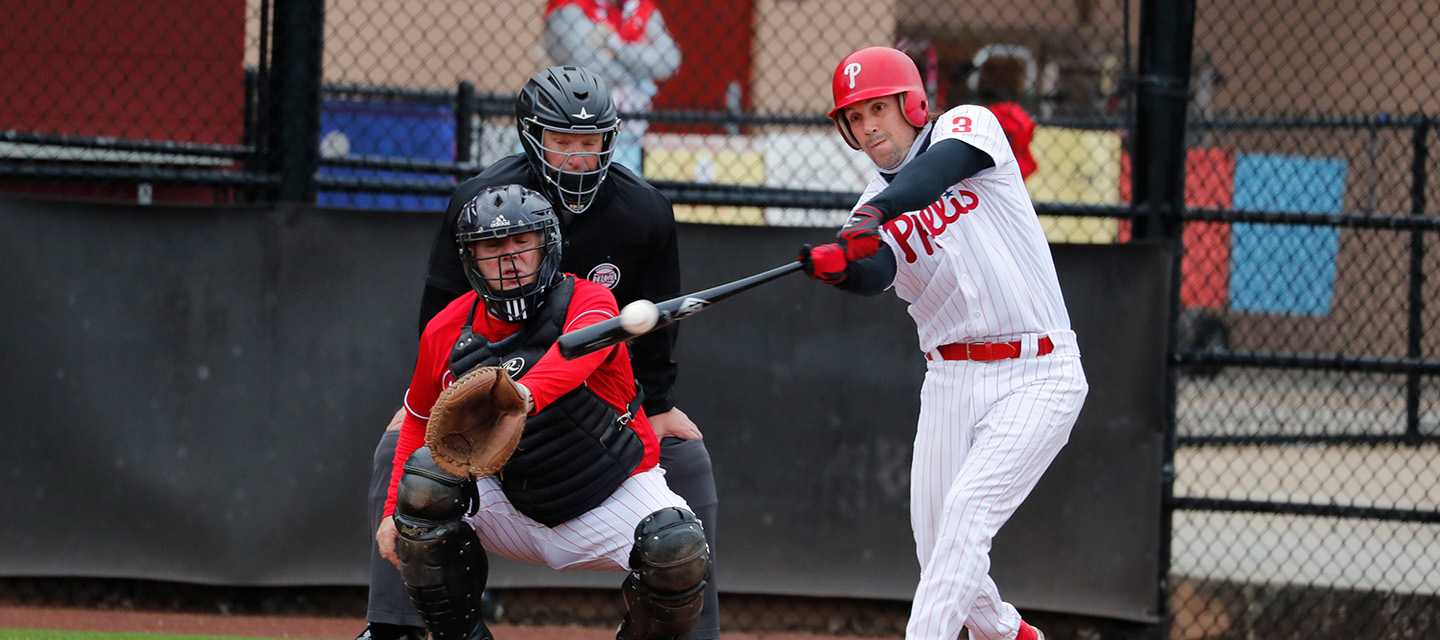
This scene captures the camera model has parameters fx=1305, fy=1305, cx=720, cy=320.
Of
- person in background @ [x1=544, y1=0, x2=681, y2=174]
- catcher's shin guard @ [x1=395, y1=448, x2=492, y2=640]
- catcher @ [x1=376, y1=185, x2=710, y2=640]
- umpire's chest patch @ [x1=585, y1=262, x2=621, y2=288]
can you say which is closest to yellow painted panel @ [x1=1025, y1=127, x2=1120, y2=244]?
person in background @ [x1=544, y1=0, x2=681, y2=174]

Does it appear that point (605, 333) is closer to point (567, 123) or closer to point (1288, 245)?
point (567, 123)

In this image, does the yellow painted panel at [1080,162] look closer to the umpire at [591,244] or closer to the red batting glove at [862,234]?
the umpire at [591,244]

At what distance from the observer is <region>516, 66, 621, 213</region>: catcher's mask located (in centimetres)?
326

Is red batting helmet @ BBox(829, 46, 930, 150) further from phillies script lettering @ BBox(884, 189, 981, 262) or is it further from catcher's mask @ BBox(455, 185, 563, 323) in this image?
catcher's mask @ BBox(455, 185, 563, 323)

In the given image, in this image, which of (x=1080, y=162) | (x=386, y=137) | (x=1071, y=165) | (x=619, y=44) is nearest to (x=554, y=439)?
(x=386, y=137)

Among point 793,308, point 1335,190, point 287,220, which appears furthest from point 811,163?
point 287,220

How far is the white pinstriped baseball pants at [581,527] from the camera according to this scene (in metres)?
3.14

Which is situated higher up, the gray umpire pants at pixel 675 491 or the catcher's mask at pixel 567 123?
the catcher's mask at pixel 567 123

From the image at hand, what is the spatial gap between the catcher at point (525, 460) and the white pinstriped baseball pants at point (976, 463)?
1.96 ft

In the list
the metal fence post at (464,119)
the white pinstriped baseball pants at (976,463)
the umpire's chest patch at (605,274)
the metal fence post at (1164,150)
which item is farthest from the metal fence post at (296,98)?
the metal fence post at (1164,150)

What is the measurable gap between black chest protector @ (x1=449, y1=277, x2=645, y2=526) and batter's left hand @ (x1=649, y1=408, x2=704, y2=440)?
433 mm

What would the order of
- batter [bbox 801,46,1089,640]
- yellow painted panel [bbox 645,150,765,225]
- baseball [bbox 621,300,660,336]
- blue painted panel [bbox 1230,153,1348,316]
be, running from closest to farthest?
baseball [bbox 621,300,660,336]
batter [bbox 801,46,1089,640]
blue painted panel [bbox 1230,153,1348,316]
yellow painted panel [bbox 645,150,765,225]

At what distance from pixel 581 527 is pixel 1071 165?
5.78 meters

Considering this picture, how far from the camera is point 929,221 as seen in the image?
3.40 metres
